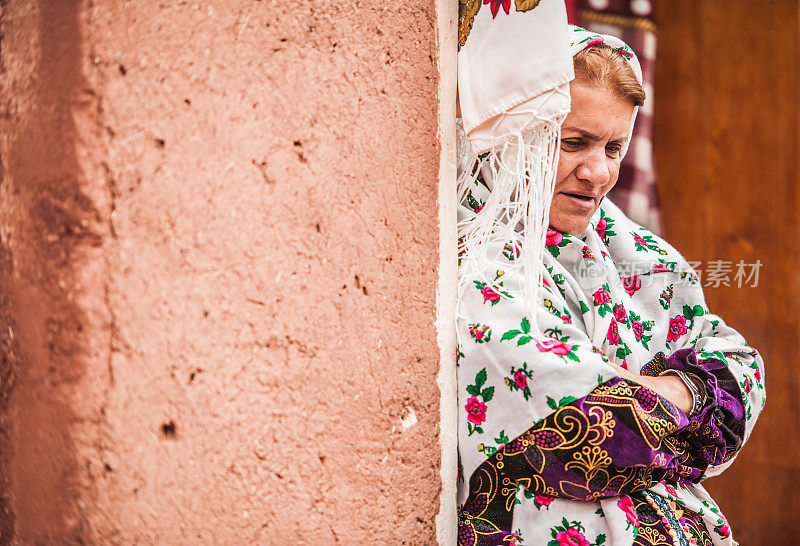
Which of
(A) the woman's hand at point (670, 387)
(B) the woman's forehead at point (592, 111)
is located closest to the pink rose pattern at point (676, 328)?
(A) the woman's hand at point (670, 387)

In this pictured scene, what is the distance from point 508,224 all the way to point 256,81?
55cm

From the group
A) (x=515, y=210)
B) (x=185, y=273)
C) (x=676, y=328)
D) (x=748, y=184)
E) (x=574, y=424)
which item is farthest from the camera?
(x=748, y=184)

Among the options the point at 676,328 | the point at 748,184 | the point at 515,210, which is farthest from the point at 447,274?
the point at 748,184

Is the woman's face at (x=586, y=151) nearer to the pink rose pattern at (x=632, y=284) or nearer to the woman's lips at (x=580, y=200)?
the woman's lips at (x=580, y=200)

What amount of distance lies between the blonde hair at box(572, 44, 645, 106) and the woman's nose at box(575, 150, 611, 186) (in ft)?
0.47

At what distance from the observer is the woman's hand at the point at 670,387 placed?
1.12 meters

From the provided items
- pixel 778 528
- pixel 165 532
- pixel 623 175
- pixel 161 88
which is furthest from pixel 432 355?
pixel 778 528

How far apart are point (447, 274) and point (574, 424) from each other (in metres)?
→ 0.34

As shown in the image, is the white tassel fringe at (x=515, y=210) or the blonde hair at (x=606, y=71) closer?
the white tassel fringe at (x=515, y=210)

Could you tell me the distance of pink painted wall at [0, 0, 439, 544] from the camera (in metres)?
0.74

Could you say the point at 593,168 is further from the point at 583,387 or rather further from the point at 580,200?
the point at 583,387

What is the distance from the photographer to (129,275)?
74 centimetres

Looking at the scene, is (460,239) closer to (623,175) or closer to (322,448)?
(322,448)

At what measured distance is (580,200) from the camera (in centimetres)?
130
